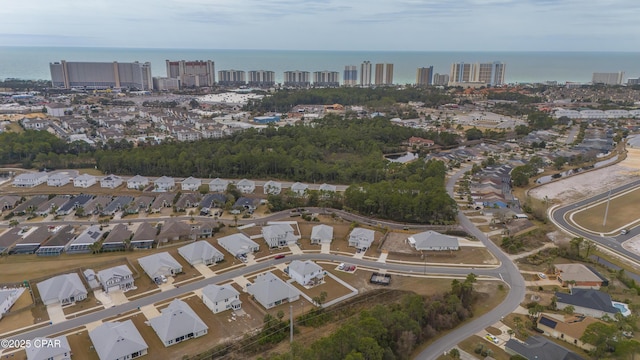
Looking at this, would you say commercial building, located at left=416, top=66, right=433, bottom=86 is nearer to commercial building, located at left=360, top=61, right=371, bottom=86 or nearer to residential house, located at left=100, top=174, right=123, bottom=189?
commercial building, located at left=360, top=61, right=371, bottom=86

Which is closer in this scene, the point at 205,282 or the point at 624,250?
the point at 205,282

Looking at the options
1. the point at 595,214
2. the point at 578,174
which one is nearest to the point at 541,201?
the point at 595,214

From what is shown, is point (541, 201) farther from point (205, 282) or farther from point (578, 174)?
point (205, 282)

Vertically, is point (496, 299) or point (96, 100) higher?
point (96, 100)

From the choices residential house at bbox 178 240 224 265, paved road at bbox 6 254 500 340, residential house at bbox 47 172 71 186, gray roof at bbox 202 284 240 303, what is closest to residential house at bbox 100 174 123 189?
residential house at bbox 47 172 71 186

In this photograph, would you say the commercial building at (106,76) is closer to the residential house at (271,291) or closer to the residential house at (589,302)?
the residential house at (271,291)

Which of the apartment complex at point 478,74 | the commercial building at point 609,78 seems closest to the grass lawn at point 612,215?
the apartment complex at point 478,74

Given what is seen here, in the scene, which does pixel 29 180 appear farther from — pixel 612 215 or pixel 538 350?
pixel 612 215
